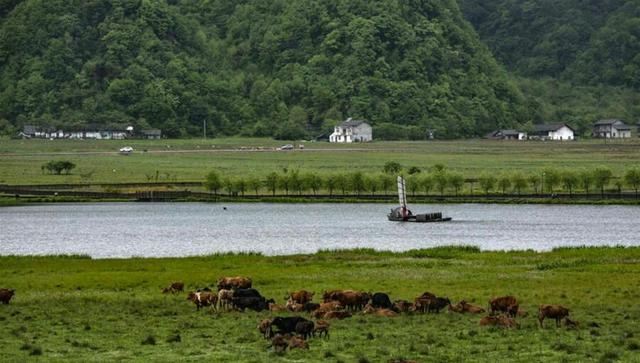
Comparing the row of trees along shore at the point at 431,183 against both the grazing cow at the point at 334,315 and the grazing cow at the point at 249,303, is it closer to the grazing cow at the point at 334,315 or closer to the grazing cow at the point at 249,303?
the grazing cow at the point at 249,303

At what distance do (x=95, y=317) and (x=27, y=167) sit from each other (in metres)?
139

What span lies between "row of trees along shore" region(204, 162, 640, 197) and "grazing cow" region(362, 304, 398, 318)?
94.5 m

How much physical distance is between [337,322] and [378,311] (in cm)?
230

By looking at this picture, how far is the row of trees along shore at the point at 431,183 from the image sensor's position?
135125 millimetres

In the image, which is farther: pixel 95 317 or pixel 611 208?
pixel 611 208

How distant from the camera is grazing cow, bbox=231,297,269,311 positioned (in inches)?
1665

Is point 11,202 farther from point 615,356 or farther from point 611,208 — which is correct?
point 615,356

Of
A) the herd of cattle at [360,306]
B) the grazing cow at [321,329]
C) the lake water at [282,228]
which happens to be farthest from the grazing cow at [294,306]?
the lake water at [282,228]

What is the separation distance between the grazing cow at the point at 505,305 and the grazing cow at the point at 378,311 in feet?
10.8

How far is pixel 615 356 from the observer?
32.4 metres

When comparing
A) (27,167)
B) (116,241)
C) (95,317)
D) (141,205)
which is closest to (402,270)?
(95,317)

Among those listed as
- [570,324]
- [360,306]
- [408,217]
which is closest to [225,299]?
[360,306]

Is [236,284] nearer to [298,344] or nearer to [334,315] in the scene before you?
[334,315]

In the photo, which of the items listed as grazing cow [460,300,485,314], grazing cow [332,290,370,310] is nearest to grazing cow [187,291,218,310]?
grazing cow [332,290,370,310]
